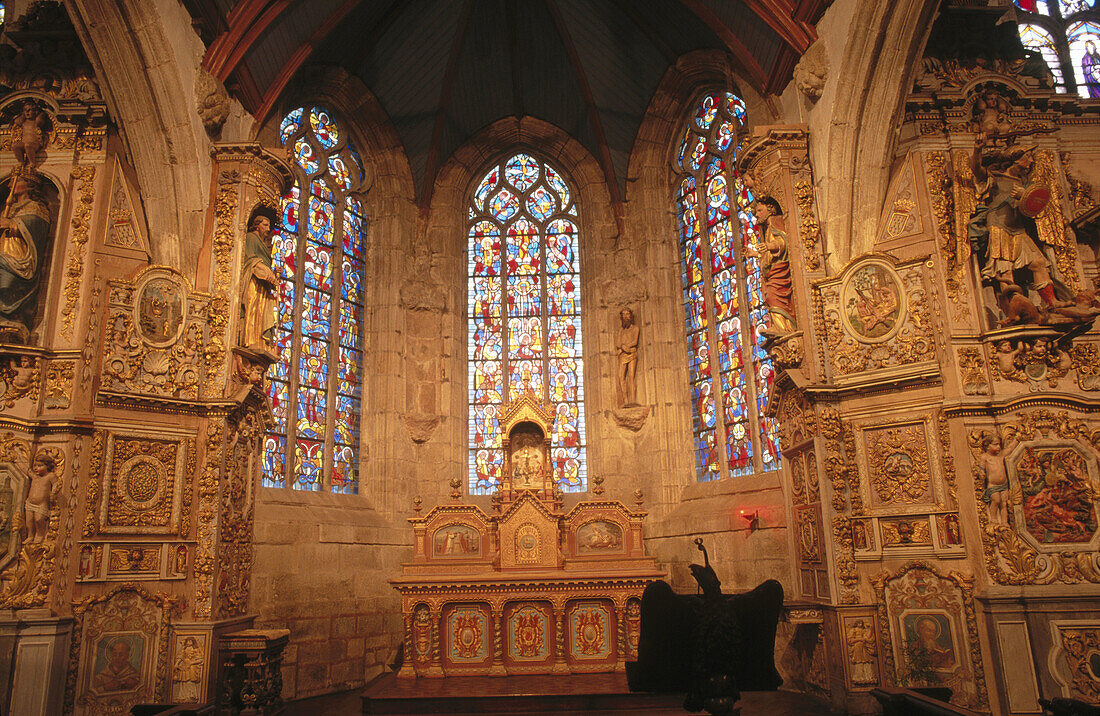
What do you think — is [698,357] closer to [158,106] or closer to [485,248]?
[485,248]

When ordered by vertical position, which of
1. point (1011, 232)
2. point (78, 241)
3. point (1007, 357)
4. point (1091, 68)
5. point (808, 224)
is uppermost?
point (1091, 68)

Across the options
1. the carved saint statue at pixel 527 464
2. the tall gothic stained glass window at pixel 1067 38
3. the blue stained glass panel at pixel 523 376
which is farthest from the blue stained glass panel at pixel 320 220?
the tall gothic stained glass window at pixel 1067 38

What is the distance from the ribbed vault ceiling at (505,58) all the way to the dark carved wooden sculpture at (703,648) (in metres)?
8.84

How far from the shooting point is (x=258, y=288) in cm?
1038

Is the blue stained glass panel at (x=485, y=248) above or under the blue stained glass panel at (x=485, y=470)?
above

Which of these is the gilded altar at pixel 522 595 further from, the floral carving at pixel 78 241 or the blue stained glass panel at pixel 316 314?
the floral carving at pixel 78 241

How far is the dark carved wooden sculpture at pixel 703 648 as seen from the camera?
439 cm

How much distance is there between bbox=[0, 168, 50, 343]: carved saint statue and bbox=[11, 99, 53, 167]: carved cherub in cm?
22

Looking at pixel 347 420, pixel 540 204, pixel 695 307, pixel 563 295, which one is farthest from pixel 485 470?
pixel 540 204

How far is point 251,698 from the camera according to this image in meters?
7.93

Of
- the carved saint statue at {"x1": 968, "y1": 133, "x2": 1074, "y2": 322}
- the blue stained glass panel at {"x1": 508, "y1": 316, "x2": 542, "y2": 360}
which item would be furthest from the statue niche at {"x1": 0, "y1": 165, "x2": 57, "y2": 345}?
the carved saint statue at {"x1": 968, "y1": 133, "x2": 1074, "y2": 322}

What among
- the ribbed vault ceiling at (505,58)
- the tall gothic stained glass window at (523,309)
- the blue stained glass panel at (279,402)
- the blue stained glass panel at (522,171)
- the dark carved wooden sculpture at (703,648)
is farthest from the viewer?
the blue stained glass panel at (522,171)

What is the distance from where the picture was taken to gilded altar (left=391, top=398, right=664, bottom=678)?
10.4 metres

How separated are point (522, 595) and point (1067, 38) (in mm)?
11220
